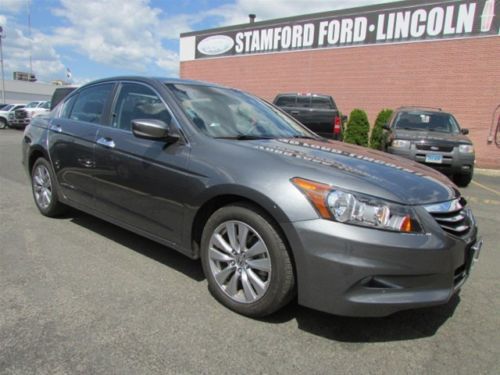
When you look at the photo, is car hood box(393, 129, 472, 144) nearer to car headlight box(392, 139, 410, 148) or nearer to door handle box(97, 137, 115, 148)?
car headlight box(392, 139, 410, 148)

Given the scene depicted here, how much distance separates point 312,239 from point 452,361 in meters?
1.09

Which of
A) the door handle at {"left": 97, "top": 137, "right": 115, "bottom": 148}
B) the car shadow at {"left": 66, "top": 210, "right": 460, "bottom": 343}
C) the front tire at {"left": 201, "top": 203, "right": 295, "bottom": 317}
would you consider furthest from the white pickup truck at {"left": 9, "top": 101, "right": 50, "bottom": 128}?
the car shadow at {"left": 66, "top": 210, "right": 460, "bottom": 343}

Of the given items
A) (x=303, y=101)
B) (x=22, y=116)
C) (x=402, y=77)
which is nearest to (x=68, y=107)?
(x=303, y=101)

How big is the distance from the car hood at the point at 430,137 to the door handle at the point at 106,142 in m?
6.86

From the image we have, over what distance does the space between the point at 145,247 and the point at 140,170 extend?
3.23 feet

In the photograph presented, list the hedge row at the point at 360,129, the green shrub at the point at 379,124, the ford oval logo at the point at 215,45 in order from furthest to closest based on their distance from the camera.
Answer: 1. the ford oval logo at the point at 215,45
2. the hedge row at the point at 360,129
3. the green shrub at the point at 379,124

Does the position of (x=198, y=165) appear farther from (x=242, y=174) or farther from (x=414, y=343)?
(x=414, y=343)

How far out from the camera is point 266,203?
106 inches

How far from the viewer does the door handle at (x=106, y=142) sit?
12.7 ft

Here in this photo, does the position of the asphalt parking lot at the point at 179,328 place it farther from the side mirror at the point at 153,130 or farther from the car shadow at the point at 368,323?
the side mirror at the point at 153,130

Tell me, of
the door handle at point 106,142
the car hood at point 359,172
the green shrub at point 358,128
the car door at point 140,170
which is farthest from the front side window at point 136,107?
the green shrub at point 358,128

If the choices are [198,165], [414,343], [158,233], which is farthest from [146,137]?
[414,343]

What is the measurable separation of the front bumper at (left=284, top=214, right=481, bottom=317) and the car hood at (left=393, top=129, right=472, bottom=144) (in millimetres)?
6819

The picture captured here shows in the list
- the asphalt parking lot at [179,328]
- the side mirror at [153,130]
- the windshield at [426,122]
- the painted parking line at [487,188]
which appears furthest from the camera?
the windshield at [426,122]
